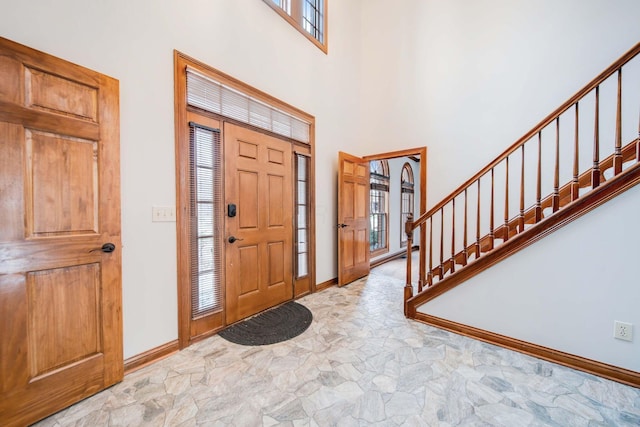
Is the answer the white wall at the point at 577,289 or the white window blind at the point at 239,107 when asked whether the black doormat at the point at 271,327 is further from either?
the white window blind at the point at 239,107

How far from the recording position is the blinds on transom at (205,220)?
88.4 inches

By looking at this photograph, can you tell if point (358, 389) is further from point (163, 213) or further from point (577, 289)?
point (163, 213)

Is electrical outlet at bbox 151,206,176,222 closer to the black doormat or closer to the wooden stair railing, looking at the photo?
the black doormat

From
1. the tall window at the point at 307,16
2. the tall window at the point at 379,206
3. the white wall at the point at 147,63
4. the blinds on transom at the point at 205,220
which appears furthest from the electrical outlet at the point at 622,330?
the tall window at the point at 307,16

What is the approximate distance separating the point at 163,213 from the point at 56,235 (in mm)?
630

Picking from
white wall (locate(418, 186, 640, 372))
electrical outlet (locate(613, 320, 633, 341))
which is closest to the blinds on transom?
white wall (locate(418, 186, 640, 372))

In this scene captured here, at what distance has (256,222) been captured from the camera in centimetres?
279

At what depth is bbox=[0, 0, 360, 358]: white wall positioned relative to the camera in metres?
1.59

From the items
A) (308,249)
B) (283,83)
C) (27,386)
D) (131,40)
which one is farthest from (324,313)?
(131,40)

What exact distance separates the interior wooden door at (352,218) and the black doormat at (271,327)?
3.79 feet

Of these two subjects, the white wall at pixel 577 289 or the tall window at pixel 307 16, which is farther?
the tall window at pixel 307 16

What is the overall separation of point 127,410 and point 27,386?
1.70 feet

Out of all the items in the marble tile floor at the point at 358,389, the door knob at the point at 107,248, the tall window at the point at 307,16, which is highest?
the tall window at the point at 307,16

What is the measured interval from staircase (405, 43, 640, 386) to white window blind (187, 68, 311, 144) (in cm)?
183
